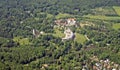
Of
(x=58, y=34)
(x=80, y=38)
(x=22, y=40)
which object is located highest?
(x=22, y=40)

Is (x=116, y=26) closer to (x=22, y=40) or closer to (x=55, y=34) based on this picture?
(x=55, y=34)

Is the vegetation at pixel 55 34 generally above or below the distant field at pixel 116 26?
above

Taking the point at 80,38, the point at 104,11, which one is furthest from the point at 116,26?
the point at 80,38

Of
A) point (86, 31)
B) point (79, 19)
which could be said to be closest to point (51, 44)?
point (86, 31)

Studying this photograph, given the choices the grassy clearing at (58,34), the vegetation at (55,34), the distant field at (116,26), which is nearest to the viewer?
the vegetation at (55,34)

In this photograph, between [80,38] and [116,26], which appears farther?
[116,26]

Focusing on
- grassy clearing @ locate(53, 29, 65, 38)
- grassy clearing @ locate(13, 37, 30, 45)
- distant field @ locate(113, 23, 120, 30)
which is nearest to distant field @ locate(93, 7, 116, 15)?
distant field @ locate(113, 23, 120, 30)

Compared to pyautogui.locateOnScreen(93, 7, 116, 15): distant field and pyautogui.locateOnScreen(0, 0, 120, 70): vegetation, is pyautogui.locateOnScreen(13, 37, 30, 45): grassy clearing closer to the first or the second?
pyautogui.locateOnScreen(0, 0, 120, 70): vegetation

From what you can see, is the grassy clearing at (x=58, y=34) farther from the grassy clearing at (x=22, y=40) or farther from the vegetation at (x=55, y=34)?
the grassy clearing at (x=22, y=40)

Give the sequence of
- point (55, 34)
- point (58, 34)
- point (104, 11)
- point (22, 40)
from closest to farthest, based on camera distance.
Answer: point (22, 40)
point (55, 34)
point (58, 34)
point (104, 11)

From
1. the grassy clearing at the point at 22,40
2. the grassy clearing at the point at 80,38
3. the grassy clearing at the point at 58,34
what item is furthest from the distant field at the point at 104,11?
the grassy clearing at the point at 22,40

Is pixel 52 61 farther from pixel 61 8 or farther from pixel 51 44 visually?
A: pixel 61 8
